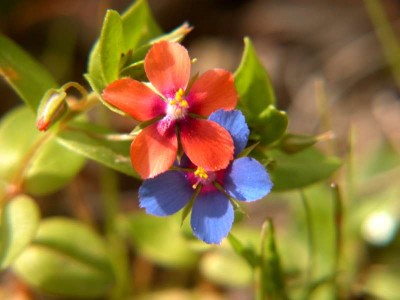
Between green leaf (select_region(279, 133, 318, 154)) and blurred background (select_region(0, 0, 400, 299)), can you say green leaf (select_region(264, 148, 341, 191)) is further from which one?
blurred background (select_region(0, 0, 400, 299))

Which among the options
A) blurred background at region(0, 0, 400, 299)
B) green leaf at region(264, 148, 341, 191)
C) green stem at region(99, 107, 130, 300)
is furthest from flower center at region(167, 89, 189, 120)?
blurred background at region(0, 0, 400, 299)

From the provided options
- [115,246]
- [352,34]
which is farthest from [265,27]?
[115,246]

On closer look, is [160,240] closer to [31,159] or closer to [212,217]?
[31,159]

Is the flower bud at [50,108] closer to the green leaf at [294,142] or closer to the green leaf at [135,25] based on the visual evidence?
the green leaf at [135,25]

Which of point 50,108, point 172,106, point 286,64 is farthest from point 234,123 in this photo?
point 286,64

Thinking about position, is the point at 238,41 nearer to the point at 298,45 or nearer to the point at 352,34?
the point at 298,45

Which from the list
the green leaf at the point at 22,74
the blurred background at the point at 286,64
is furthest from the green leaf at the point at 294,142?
the blurred background at the point at 286,64
